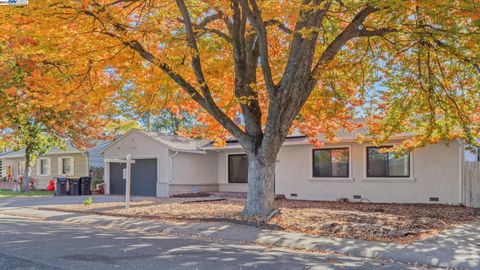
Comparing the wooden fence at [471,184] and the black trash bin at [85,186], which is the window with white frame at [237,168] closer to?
the black trash bin at [85,186]

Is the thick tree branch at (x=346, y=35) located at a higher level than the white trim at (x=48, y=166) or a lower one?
higher

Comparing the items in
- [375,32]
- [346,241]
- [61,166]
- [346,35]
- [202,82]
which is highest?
[375,32]

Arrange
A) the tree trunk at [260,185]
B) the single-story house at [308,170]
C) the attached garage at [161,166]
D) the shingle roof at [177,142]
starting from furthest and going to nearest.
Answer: the shingle roof at [177,142]
the attached garage at [161,166]
the single-story house at [308,170]
the tree trunk at [260,185]

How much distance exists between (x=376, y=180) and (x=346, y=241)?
1000 cm

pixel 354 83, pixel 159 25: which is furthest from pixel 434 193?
pixel 159 25

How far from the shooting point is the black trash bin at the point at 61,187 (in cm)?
2684

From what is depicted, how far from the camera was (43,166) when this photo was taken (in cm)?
3612

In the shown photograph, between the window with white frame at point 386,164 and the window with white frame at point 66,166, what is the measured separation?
22390 millimetres

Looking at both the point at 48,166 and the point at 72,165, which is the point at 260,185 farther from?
the point at 48,166

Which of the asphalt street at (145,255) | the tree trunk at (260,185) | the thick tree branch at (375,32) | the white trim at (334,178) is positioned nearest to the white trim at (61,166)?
the white trim at (334,178)

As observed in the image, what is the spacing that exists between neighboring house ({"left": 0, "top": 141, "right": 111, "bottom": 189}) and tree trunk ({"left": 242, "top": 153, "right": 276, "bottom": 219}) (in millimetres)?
20289

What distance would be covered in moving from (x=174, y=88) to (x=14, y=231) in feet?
22.9

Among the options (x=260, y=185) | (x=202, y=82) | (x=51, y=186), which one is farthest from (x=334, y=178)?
(x=51, y=186)

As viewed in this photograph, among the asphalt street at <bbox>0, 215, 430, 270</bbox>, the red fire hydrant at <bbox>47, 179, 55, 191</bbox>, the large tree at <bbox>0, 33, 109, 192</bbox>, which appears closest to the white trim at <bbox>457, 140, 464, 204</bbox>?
the asphalt street at <bbox>0, 215, 430, 270</bbox>
